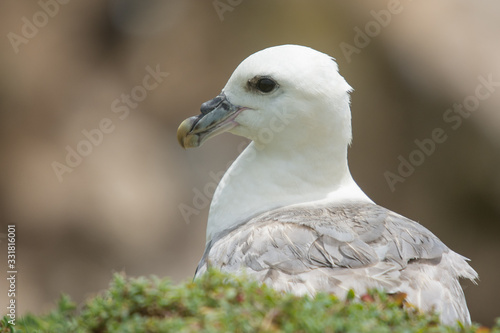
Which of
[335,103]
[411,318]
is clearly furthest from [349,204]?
[411,318]

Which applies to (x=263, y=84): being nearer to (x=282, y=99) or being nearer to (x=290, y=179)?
(x=282, y=99)

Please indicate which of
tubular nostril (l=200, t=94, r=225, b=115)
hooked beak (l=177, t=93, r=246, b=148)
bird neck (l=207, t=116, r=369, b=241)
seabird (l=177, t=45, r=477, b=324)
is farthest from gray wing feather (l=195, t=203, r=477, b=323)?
tubular nostril (l=200, t=94, r=225, b=115)

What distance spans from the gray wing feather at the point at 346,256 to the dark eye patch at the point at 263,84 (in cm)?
81

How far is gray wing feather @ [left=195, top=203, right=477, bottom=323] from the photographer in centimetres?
324

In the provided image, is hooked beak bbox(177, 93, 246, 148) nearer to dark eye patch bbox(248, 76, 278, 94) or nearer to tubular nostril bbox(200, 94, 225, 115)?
tubular nostril bbox(200, 94, 225, 115)

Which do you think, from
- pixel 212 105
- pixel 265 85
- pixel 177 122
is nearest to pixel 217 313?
pixel 265 85

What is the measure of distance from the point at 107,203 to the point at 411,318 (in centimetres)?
639

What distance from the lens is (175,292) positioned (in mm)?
2303

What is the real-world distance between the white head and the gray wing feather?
0.36 m

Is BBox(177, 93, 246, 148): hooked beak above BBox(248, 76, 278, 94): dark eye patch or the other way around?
the other way around

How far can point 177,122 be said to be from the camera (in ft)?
28.6

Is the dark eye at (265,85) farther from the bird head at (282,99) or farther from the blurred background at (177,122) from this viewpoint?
the blurred background at (177,122)

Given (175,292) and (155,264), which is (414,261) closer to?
(175,292)

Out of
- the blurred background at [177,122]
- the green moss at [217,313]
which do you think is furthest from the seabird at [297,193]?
the blurred background at [177,122]
